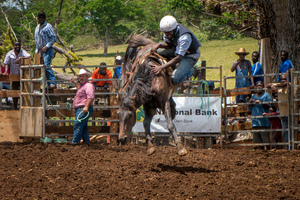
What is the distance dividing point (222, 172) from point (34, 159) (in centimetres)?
361

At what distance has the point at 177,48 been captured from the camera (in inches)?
285

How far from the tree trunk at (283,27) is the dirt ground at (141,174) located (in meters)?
4.66

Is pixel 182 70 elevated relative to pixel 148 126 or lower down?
elevated

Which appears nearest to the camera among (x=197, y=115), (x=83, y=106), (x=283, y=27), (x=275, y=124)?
→ (x=83, y=106)

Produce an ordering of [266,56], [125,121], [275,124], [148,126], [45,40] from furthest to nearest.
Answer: [266,56], [45,40], [275,124], [148,126], [125,121]

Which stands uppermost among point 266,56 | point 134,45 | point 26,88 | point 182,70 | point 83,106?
point 266,56

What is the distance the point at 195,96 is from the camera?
10.7 m

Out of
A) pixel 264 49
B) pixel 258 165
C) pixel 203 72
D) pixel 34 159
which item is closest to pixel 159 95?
pixel 258 165

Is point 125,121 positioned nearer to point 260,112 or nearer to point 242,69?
point 260,112

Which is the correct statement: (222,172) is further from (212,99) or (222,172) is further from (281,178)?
(212,99)

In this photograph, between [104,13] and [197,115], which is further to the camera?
[104,13]

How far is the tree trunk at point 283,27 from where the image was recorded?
1212cm

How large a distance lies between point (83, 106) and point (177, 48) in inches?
140

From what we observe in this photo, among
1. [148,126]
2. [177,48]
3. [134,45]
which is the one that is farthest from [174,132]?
[134,45]
